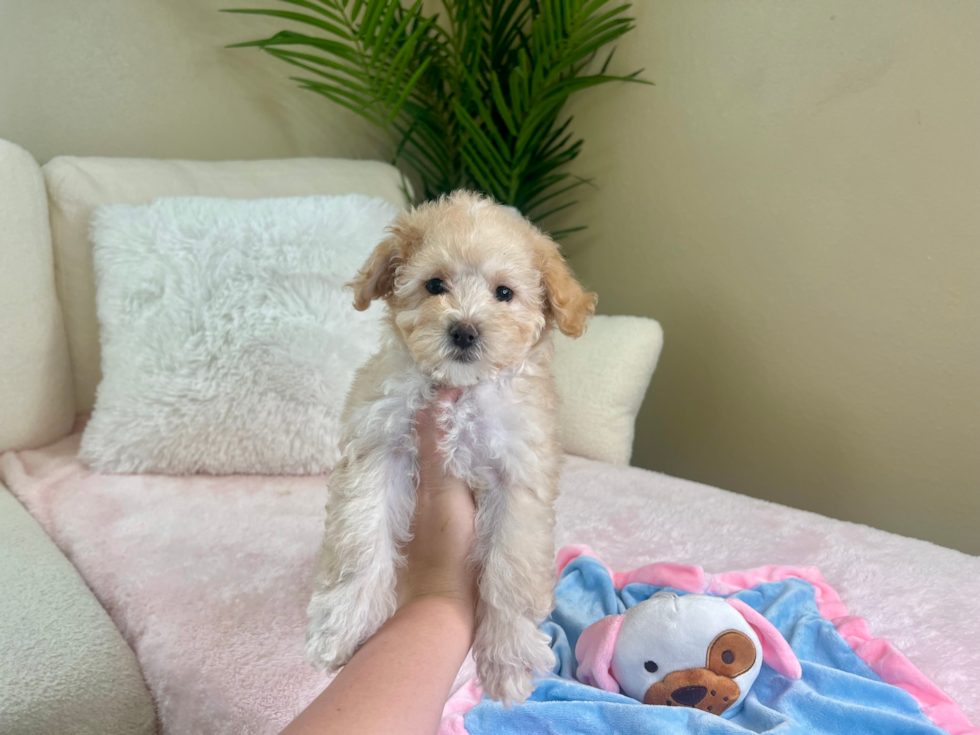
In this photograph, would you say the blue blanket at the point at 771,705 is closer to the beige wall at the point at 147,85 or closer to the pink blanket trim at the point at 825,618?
the pink blanket trim at the point at 825,618

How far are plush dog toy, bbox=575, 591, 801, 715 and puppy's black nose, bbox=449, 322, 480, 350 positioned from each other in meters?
0.56

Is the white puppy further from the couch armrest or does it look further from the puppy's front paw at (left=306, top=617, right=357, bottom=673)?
the couch armrest

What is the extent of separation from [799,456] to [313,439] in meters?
1.56

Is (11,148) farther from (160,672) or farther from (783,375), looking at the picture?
(783,375)

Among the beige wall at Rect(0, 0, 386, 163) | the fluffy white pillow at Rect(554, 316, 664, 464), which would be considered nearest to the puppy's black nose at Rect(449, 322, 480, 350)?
the fluffy white pillow at Rect(554, 316, 664, 464)

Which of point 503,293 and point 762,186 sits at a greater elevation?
point 762,186

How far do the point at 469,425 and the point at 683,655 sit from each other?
515 mm

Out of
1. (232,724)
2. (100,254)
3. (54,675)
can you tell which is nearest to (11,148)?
(100,254)

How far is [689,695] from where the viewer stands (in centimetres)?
108

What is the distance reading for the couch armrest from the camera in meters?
1.02

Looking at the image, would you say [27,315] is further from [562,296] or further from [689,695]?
[689,695]

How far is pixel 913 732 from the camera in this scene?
39.3 inches

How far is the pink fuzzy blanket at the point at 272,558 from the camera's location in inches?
43.7

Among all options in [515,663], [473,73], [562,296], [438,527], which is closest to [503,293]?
[562,296]
